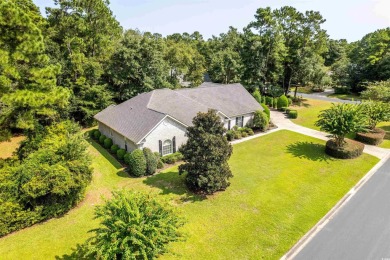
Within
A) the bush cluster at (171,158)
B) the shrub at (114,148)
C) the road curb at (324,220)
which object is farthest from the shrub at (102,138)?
the road curb at (324,220)

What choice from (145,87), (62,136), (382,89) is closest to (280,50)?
(382,89)

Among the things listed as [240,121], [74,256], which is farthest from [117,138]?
[240,121]

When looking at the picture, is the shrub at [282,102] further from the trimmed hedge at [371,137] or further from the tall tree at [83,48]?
the tall tree at [83,48]

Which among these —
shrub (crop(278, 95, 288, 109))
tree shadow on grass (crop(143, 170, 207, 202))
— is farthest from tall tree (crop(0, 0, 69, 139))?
shrub (crop(278, 95, 288, 109))

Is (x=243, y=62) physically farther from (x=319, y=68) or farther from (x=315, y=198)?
(x=315, y=198)

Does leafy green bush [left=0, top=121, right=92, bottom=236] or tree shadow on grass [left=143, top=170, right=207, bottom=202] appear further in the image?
tree shadow on grass [left=143, top=170, right=207, bottom=202]

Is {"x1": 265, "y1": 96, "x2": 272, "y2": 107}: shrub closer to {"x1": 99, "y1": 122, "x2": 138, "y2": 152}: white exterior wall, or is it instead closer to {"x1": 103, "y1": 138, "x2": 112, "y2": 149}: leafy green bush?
{"x1": 99, "y1": 122, "x2": 138, "y2": 152}: white exterior wall

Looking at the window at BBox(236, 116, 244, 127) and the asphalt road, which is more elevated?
the window at BBox(236, 116, 244, 127)

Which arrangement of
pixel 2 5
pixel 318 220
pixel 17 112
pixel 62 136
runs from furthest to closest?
1. pixel 62 136
2. pixel 17 112
3. pixel 318 220
4. pixel 2 5
